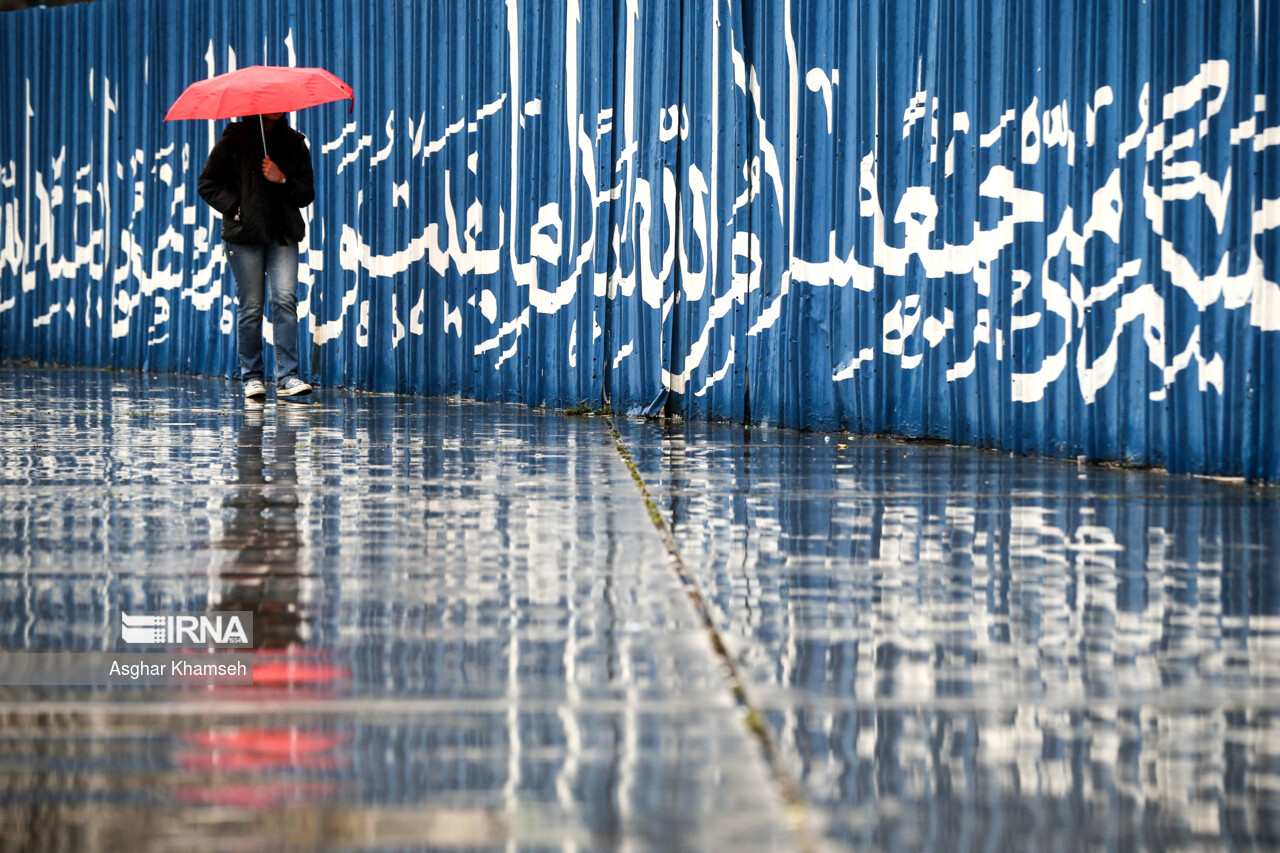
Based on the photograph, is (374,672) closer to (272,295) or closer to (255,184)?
(255,184)

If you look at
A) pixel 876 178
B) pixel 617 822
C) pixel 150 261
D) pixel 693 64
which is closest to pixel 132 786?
pixel 617 822

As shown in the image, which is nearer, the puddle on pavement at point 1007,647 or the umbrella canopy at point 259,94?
the puddle on pavement at point 1007,647

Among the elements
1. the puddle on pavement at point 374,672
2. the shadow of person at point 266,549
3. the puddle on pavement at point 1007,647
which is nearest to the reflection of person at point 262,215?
the shadow of person at point 266,549

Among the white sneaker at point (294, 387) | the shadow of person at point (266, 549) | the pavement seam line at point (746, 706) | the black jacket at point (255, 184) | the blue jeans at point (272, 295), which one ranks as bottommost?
the pavement seam line at point (746, 706)

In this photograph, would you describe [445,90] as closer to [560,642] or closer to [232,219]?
[232,219]

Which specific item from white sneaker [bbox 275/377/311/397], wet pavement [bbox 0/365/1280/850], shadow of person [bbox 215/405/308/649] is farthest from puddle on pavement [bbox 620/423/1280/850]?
white sneaker [bbox 275/377/311/397]

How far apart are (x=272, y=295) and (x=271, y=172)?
857mm

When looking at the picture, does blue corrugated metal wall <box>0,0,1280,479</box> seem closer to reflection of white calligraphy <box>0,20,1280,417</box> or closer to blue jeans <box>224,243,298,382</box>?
reflection of white calligraphy <box>0,20,1280,417</box>

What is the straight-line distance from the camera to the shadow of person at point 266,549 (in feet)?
15.3

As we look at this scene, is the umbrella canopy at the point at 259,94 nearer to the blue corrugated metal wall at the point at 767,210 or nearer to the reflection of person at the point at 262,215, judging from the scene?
the reflection of person at the point at 262,215

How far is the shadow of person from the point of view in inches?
184

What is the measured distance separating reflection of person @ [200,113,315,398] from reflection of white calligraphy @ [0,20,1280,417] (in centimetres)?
123

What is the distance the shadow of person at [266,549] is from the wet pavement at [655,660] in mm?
20

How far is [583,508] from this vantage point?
6.77 meters
